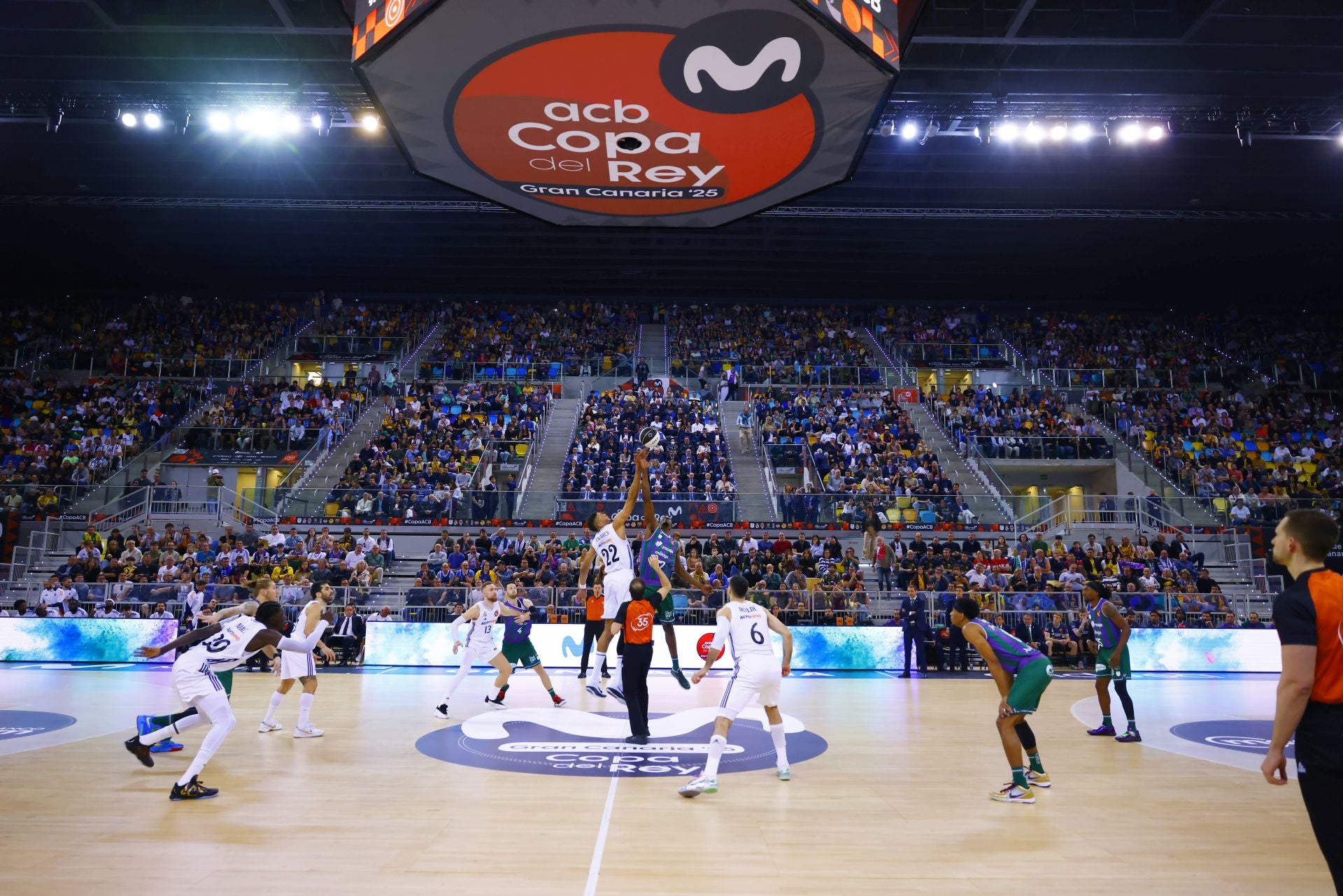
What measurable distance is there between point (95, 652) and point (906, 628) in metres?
17.6

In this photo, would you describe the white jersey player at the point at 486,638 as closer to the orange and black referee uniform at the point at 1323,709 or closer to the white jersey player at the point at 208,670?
the white jersey player at the point at 208,670

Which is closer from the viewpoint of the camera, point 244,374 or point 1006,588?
point 1006,588

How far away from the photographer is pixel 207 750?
8039mm

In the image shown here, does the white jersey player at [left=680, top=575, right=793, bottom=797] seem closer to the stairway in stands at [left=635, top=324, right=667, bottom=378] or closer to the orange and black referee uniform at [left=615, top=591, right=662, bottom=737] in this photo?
the orange and black referee uniform at [left=615, top=591, right=662, bottom=737]

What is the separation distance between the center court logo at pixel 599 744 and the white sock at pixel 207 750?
226cm

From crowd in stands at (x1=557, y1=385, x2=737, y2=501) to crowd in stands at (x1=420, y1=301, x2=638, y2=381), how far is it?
12.7ft

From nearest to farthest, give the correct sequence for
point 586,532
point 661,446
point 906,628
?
point 906,628 < point 586,532 < point 661,446

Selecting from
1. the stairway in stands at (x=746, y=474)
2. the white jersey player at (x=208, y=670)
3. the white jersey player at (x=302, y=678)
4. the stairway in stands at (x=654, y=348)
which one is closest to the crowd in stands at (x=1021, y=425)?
the stairway in stands at (x=746, y=474)

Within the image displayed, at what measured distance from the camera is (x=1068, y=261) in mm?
39250

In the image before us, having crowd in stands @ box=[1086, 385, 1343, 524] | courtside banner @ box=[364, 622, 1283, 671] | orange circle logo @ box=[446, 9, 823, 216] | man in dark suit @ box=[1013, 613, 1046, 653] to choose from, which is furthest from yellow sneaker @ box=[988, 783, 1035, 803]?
crowd in stands @ box=[1086, 385, 1343, 524]

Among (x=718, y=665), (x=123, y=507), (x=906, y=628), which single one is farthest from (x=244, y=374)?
(x=906, y=628)

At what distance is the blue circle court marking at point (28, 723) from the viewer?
11.0m

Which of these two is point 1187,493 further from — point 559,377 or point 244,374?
point 244,374

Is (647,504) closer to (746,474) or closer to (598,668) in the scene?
(598,668)
